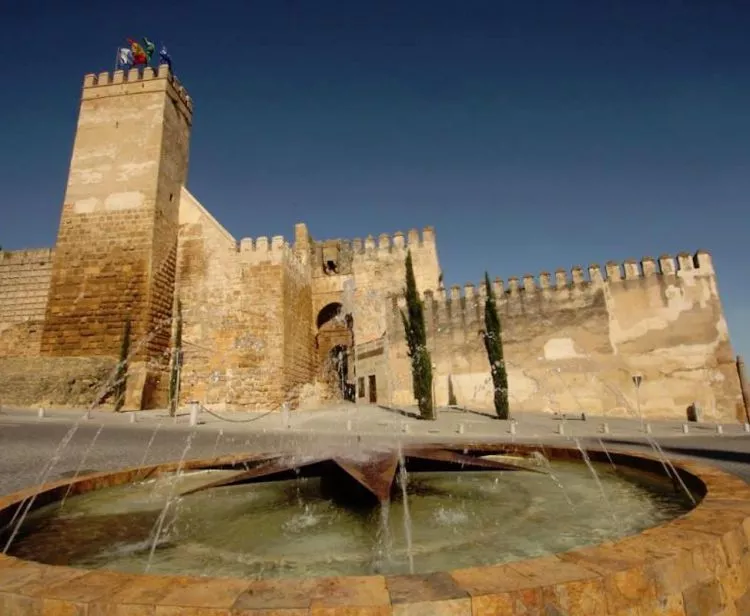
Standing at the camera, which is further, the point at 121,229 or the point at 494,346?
the point at 494,346

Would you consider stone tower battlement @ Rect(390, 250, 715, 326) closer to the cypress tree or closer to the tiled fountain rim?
the cypress tree

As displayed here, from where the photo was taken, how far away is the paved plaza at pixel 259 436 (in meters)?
6.26

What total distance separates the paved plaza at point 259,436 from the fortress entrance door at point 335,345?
7.50 m

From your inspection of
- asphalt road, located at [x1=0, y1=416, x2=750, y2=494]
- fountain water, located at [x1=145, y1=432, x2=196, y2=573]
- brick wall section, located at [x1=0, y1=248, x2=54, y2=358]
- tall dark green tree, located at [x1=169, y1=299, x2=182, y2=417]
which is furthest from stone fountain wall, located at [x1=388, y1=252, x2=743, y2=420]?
brick wall section, located at [x1=0, y1=248, x2=54, y2=358]

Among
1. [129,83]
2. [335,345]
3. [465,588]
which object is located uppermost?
[129,83]

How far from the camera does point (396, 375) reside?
63.6ft

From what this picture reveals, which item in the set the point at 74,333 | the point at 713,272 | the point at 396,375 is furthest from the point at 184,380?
the point at 713,272

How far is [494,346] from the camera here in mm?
16469

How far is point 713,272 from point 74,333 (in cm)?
2277

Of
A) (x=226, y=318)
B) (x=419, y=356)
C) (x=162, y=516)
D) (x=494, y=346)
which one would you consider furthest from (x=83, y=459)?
(x=494, y=346)

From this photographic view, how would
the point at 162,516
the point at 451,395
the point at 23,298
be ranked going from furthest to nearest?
the point at 23,298, the point at 451,395, the point at 162,516

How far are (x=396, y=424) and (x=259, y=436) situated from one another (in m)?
4.52

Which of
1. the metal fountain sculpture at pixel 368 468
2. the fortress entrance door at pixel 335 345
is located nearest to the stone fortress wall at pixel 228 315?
the fortress entrance door at pixel 335 345

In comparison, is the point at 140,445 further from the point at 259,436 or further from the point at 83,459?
the point at 259,436
